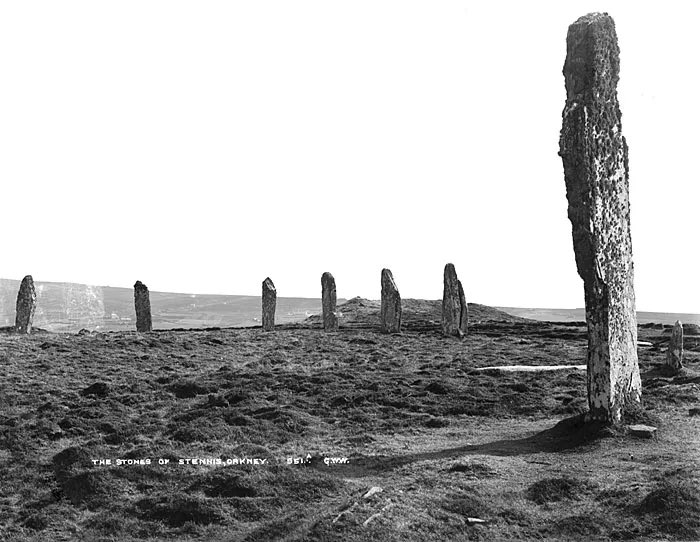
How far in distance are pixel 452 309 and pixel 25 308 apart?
23325mm

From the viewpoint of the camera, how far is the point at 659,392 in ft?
66.5

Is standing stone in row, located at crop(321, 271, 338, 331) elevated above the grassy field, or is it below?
above

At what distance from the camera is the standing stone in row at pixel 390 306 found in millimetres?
41438

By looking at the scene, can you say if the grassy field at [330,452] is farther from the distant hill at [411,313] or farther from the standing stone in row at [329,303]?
the distant hill at [411,313]

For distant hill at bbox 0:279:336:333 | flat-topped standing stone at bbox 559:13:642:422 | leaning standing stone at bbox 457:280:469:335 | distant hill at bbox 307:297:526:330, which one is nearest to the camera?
flat-topped standing stone at bbox 559:13:642:422

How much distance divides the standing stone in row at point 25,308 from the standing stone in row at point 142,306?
5464mm

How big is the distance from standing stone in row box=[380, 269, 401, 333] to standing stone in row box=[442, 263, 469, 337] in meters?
2.70

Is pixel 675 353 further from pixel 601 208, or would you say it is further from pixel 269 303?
pixel 269 303

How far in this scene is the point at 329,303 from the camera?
4409 cm

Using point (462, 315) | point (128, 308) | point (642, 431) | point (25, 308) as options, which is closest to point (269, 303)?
point (462, 315)

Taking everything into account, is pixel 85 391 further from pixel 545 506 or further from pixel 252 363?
pixel 545 506

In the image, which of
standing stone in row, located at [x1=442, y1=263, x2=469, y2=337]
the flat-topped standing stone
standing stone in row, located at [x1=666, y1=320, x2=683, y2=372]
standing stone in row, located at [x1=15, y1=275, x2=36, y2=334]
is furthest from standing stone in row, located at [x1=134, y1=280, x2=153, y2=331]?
the flat-topped standing stone

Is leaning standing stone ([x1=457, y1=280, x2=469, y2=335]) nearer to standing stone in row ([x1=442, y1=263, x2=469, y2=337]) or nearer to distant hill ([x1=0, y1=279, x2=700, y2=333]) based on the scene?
standing stone in row ([x1=442, y1=263, x2=469, y2=337])

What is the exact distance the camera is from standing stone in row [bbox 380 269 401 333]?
41438mm
